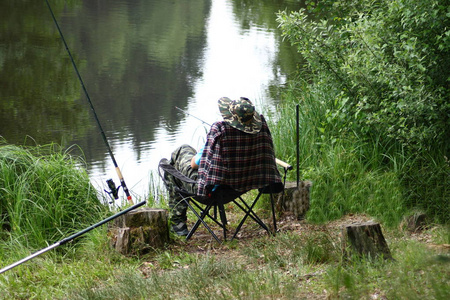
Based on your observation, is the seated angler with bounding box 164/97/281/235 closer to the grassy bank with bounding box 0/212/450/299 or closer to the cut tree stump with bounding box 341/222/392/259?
the grassy bank with bounding box 0/212/450/299

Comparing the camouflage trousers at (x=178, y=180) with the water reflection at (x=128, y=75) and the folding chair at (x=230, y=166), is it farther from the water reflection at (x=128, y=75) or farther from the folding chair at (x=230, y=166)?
the water reflection at (x=128, y=75)

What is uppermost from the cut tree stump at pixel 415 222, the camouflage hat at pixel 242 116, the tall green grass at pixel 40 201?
the camouflage hat at pixel 242 116

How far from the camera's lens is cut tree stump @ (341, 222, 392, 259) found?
307 cm

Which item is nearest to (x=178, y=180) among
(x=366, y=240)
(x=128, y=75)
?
(x=366, y=240)

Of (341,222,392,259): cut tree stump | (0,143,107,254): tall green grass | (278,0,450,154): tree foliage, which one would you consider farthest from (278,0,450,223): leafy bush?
(0,143,107,254): tall green grass

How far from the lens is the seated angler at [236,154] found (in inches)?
150

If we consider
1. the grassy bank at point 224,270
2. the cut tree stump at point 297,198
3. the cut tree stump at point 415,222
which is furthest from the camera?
the cut tree stump at point 297,198

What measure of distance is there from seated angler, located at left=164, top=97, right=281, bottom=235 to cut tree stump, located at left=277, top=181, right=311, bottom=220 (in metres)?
0.58

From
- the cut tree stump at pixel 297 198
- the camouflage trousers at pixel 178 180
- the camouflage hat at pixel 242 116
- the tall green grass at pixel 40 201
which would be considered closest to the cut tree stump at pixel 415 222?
the cut tree stump at pixel 297 198

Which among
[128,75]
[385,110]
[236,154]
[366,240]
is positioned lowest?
[128,75]

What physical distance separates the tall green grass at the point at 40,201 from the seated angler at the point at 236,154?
3.86ft

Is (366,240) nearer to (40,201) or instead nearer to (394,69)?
(394,69)

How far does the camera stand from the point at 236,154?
3.88 meters

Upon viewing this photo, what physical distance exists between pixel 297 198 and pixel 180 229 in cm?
97
